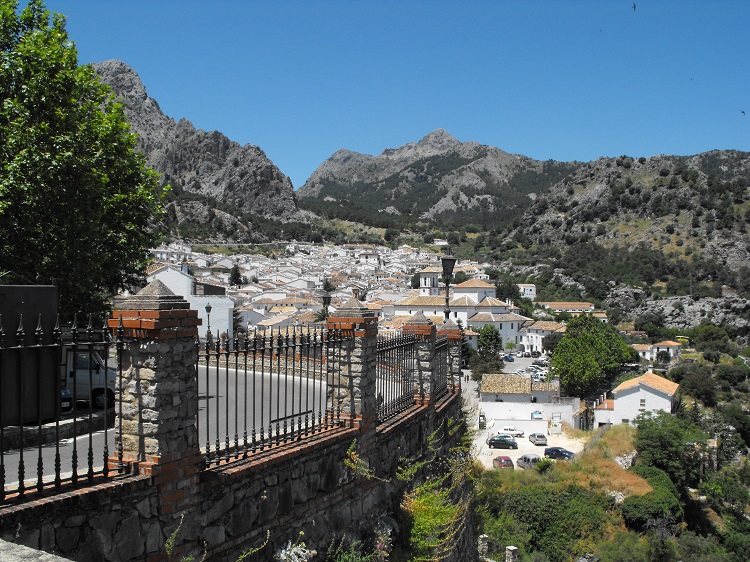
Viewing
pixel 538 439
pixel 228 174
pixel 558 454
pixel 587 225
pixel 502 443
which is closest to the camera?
pixel 558 454

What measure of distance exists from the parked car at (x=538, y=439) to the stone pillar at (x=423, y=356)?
29323 millimetres

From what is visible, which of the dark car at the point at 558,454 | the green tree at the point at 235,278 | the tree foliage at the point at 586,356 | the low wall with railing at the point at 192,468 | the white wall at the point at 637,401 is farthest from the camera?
the green tree at the point at 235,278

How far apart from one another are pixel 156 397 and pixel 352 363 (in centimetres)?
330

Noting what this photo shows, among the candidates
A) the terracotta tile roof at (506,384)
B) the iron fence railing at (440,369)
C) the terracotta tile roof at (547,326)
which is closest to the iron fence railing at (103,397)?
the iron fence railing at (440,369)

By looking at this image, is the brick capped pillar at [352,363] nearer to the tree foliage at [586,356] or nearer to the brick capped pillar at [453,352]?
the brick capped pillar at [453,352]

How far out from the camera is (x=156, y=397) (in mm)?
5031

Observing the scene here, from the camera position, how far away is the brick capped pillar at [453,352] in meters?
13.8

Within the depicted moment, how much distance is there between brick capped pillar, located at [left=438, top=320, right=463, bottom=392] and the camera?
45.3 feet

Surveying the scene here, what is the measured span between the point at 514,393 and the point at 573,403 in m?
4.57

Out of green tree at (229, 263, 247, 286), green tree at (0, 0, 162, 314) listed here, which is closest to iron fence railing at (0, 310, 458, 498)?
green tree at (0, 0, 162, 314)

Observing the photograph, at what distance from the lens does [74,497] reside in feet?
13.9

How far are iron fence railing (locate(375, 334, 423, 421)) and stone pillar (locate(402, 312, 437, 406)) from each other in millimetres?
80

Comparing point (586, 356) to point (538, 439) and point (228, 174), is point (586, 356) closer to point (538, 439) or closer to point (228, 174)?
point (538, 439)

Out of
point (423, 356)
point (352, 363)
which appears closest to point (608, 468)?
point (423, 356)
